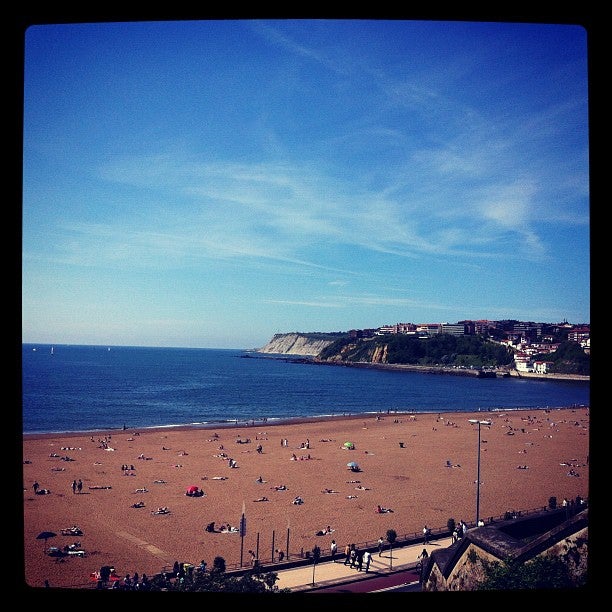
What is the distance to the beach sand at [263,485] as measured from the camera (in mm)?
9008

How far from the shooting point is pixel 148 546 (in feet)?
29.1

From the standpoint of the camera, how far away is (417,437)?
918 inches

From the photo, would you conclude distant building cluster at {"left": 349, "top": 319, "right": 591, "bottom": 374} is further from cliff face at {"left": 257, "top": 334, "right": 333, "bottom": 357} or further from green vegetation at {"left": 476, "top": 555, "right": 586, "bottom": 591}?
green vegetation at {"left": 476, "top": 555, "right": 586, "bottom": 591}

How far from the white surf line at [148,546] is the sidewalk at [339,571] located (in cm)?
261

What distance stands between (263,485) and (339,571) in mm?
7989

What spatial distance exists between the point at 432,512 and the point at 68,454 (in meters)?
14.0

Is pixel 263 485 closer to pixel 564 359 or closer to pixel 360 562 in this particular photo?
pixel 360 562

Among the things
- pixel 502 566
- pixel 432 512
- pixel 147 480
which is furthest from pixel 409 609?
pixel 147 480

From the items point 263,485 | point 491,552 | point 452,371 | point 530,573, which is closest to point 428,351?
point 452,371

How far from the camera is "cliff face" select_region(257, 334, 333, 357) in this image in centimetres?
13638

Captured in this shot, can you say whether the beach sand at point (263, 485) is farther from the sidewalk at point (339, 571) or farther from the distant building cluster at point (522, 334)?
the distant building cluster at point (522, 334)

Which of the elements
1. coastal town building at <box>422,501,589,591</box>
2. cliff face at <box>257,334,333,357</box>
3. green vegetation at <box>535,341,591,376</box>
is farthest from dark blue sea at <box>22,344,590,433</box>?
cliff face at <box>257,334,333,357</box>

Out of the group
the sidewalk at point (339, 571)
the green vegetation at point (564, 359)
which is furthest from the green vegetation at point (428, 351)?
the sidewalk at point (339, 571)
